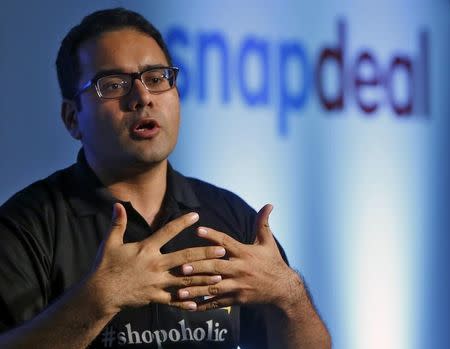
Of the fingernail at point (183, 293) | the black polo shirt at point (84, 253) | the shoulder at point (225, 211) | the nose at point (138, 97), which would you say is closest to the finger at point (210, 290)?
the fingernail at point (183, 293)

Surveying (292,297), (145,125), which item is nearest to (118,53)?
(145,125)

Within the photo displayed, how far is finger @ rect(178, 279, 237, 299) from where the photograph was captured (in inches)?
63.7

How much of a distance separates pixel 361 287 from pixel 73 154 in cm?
121

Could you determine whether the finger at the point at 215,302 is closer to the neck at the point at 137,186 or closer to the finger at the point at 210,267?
the finger at the point at 210,267

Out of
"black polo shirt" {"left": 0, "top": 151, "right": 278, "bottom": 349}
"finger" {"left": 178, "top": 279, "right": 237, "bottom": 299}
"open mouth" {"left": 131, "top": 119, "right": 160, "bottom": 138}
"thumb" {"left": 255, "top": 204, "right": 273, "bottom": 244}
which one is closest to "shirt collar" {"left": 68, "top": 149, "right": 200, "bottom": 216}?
"black polo shirt" {"left": 0, "top": 151, "right": 278, "bottom": 349}

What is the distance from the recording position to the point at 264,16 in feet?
9.71

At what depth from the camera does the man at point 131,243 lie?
1.59 meters

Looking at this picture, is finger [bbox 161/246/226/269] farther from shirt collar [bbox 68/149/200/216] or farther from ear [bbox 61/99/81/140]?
ear [bbox 61/99/81/140]

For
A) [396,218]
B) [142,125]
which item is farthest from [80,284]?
[396,218]

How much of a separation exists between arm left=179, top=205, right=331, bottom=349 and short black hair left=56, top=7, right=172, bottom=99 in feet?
1.79

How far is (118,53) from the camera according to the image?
1917 mm

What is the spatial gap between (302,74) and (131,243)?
5.14ft

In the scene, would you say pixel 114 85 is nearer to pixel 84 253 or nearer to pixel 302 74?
pixel 84 253

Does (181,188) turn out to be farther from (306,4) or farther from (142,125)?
(306,4)
